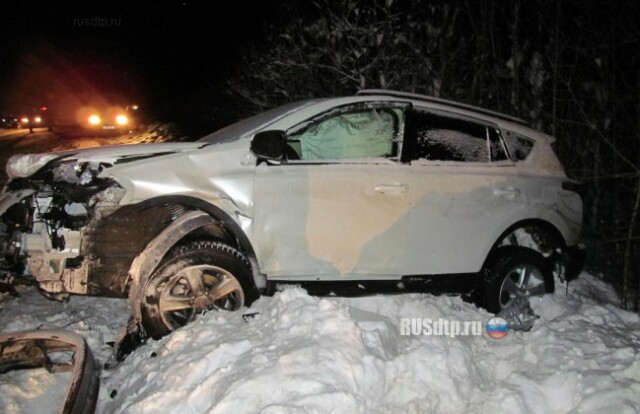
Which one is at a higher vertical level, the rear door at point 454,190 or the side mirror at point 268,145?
the side mirror at point 268,145

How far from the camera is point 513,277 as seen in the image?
14.2 ft

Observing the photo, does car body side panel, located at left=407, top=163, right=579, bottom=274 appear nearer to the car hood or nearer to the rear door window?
the rear door window

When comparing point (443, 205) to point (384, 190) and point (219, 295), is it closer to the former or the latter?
point (384, 190)

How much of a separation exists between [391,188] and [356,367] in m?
1.39

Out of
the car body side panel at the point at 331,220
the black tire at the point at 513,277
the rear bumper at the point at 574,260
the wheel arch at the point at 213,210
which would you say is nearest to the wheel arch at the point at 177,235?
the wheel arch at the point at 213,210

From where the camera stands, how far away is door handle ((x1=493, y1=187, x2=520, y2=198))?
402 cm

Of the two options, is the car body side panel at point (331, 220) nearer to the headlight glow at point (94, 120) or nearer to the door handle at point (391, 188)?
the door handle at point (391, 188)

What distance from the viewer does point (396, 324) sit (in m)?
3.72

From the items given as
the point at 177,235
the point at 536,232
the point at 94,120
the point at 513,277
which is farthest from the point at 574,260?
the point at 94,120

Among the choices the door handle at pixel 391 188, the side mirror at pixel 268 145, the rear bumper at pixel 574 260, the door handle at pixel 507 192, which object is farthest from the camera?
the rear bumper at pixel 574 260

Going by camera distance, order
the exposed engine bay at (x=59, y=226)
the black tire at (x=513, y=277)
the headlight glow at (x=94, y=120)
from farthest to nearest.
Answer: the headlight glow at (x=94, y=120) < the black tire at (x=513, y=277) < the exposed engine bay at (x=59, y=226)

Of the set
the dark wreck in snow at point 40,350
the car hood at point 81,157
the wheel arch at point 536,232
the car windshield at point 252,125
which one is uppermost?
the car windshield at point 252,125

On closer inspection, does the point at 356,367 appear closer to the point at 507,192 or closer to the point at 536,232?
the point at 507,192

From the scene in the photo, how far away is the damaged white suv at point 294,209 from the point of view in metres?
3.41
